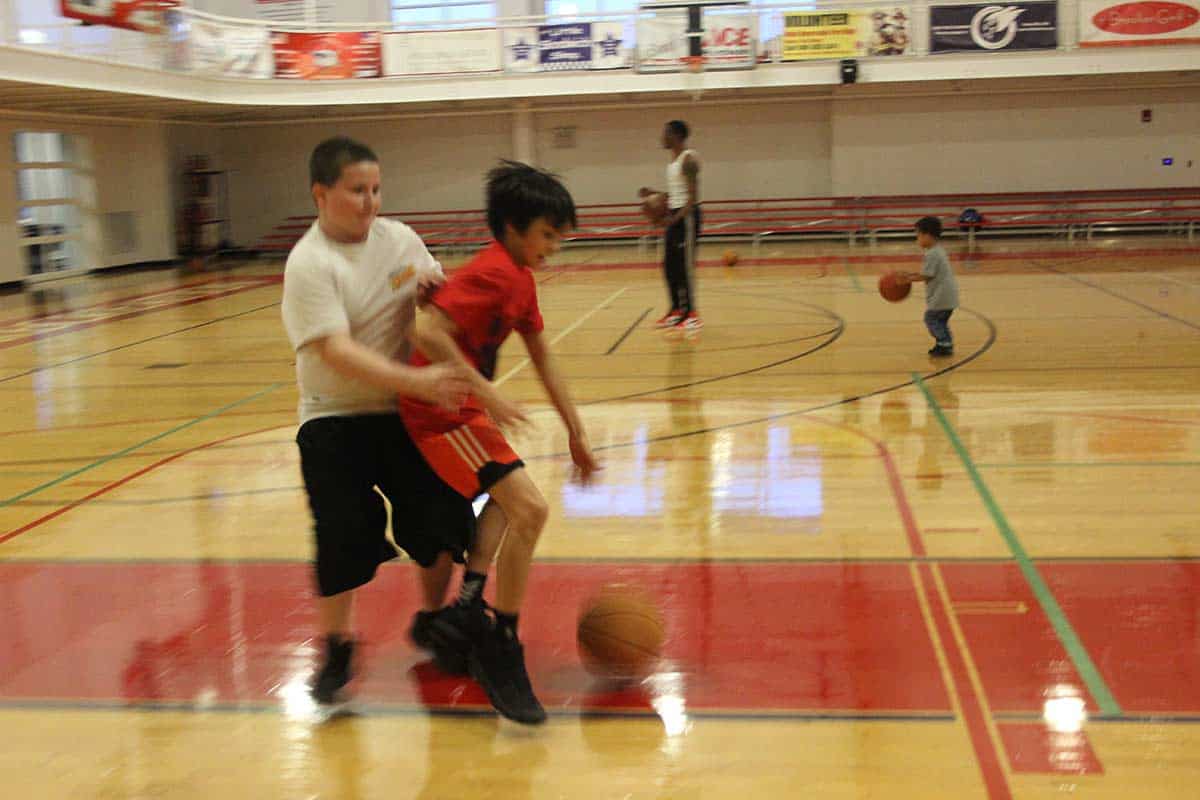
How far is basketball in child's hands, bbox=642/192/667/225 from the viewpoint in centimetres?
927

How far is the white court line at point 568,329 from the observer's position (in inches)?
327

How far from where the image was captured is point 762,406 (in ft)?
22.8

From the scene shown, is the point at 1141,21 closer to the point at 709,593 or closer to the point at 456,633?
the point at 709,593

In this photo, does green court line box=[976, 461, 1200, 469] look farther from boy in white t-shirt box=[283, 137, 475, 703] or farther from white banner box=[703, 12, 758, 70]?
white banner box=[703, 12, 758, 70]

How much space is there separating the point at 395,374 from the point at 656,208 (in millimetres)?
6750

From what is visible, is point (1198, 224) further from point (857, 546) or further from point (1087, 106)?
point (857, 546)

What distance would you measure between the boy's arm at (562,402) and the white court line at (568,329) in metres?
2.78

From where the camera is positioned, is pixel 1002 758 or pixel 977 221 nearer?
pixel 1002 758

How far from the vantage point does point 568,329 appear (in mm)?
10828

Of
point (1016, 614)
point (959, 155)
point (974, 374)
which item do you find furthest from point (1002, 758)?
point (959, 155)

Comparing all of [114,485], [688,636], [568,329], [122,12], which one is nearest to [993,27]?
[568,329]

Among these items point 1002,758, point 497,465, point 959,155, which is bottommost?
point 1002,758

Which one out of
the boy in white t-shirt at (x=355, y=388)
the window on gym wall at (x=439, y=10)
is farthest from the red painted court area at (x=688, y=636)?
the window on gym wall at (x=439, y=10)

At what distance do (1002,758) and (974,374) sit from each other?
5423 mm
